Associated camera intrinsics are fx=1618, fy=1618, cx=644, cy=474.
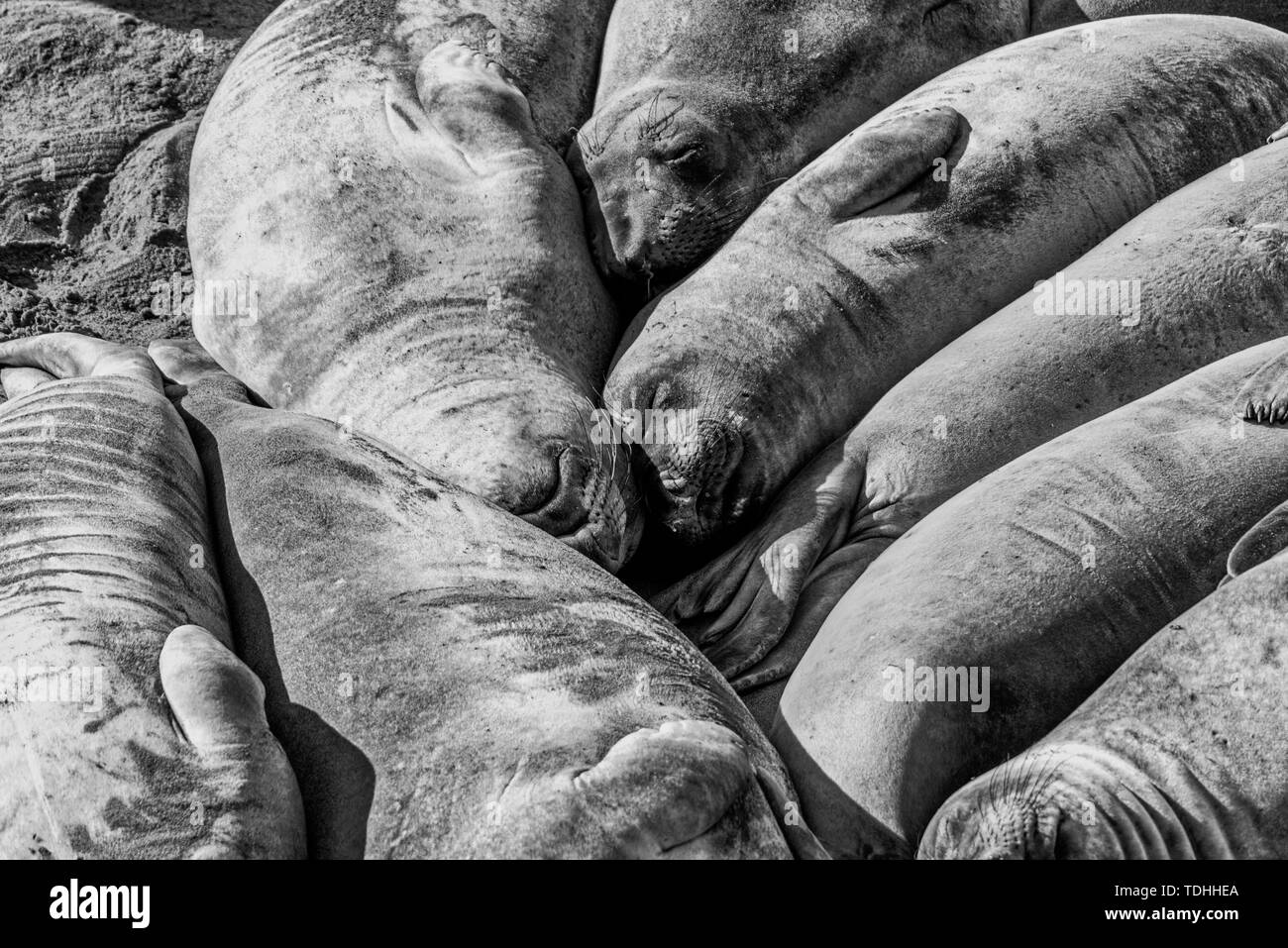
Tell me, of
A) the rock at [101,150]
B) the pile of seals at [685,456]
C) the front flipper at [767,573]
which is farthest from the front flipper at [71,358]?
the front flipper at [767,573]

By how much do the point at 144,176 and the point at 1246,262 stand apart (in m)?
3.57

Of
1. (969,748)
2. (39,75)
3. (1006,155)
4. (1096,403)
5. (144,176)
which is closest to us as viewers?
(969,748)

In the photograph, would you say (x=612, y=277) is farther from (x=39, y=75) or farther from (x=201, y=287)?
(x=39, y=75)

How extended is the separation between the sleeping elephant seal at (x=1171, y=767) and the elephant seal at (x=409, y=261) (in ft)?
4.45

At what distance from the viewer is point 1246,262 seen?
409 centimetres

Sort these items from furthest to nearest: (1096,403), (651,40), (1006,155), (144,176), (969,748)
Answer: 1. (144,176)
2. (651,40)
3. (1006,155)
4. (1096,403)
5. (969,748)

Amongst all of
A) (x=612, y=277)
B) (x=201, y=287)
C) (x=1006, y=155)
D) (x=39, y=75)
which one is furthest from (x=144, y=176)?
(x=1006, y=155)

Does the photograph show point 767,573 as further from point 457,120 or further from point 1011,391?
point 457,120

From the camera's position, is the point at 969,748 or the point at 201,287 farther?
the point at 201,287

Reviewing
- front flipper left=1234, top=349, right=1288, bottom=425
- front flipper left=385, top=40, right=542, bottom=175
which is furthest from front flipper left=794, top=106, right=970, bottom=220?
front flipper left=1234, top=349, right=1288, bottom=425

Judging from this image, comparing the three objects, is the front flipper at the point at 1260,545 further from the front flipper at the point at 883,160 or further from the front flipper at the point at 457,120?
the front flipper at the point at 457,120

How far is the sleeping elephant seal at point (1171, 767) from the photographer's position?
289 centimetres

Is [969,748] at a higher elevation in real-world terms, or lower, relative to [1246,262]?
lower

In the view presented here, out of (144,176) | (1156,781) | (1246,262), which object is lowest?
(144,176)
